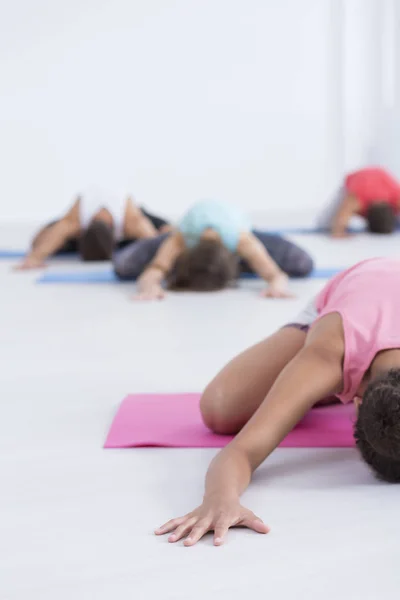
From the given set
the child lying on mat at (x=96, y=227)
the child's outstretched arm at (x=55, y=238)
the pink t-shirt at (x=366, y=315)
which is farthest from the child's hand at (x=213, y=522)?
the child's outstretched arm at (x=55, y=238)

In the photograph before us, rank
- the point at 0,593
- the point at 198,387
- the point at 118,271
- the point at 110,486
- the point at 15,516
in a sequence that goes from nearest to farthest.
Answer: the point at 0,593 < the point at 15,516 < the point at 110,486 < the point at 198,387 < the point at 118,271

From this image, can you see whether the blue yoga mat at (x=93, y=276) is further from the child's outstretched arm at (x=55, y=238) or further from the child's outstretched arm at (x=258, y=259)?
the child's outstretched arm at (x=258, y=259)

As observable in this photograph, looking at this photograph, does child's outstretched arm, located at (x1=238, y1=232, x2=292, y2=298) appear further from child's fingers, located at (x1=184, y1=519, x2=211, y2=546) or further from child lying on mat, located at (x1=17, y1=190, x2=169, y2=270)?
child's fingers, located at (x1=184, y1=519, x2=211, y2=546)

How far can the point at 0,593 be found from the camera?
4.80ft

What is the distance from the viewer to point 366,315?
1.94m

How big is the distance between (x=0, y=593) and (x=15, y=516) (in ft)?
1.07

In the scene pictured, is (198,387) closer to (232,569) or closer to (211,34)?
(232,569)

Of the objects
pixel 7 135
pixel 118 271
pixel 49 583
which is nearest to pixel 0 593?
pixel 49 583

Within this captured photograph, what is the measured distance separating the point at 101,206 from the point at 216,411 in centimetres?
327

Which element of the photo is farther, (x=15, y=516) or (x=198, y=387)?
(x=198, y=387)

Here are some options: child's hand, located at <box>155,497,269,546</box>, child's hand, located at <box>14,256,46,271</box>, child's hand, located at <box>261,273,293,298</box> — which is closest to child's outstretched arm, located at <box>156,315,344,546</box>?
child's hand, located at <box>155,497,269,546</box>

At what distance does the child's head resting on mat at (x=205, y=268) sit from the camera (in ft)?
13.7

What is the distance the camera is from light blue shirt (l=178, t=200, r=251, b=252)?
434cm

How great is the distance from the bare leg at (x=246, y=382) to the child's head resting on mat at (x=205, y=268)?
5.89ft
